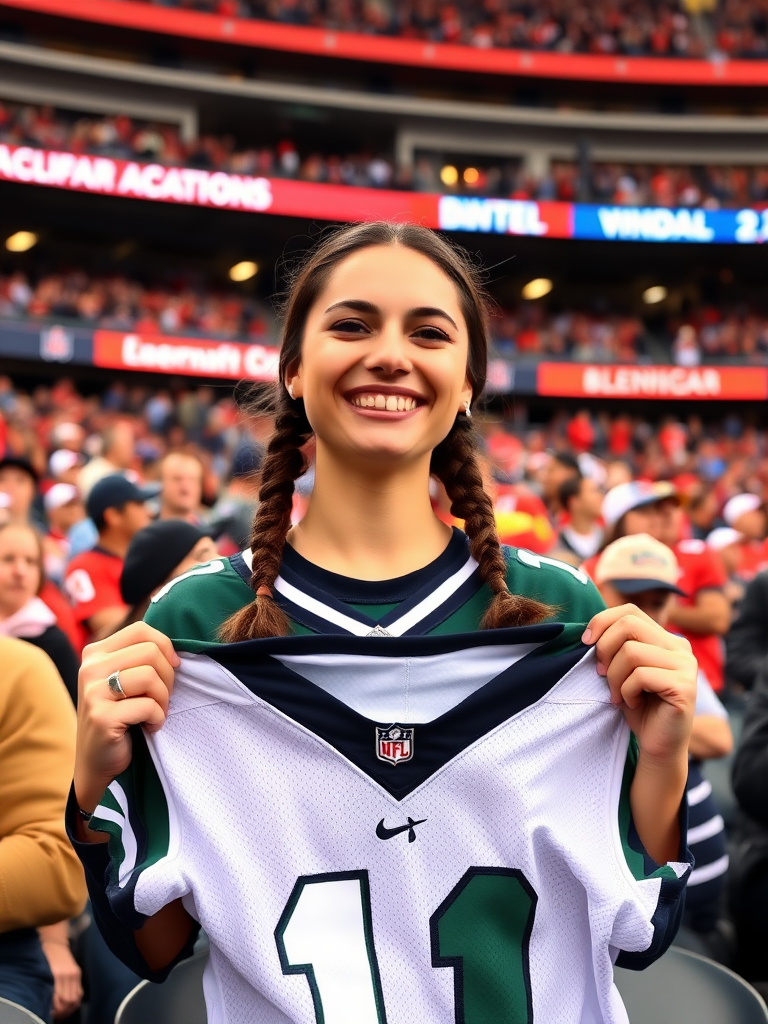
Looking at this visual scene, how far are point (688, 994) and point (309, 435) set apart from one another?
1.10 metres

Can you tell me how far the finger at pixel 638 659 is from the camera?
1455 mm

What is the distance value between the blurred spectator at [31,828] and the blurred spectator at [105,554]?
1.93m

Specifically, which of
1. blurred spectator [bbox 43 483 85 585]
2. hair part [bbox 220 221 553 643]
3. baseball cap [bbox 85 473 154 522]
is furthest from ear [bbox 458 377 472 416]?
blurred spectator [bbox 43 483 85 585]

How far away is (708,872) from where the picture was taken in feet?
8.86

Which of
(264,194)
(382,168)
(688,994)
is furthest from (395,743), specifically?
(382,168)

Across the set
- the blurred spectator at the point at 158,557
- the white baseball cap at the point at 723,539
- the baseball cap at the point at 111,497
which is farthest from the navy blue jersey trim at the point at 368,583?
the white baseball cap at the point at 723,539

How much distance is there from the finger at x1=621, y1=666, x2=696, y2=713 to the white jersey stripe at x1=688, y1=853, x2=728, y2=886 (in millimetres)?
1401

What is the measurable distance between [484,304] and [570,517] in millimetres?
4028

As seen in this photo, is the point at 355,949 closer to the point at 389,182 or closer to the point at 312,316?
the point at 312,316

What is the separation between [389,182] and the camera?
79.2 ft

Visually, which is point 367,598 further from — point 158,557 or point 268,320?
point 268,320

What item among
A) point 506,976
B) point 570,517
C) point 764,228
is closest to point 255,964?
point 506,976

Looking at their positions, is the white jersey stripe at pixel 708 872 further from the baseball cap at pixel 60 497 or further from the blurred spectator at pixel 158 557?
the baseball cap at pixel 60 497

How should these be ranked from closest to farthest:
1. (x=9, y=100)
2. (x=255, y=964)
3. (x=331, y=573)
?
(x=255, y=964), (x=331, y=573), (x=9, y=100)
